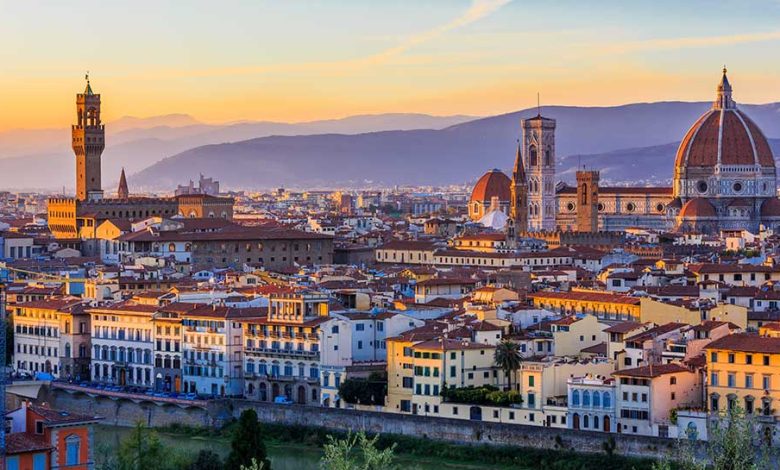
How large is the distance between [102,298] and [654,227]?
6681 centimetres

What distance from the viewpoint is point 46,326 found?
53.1m

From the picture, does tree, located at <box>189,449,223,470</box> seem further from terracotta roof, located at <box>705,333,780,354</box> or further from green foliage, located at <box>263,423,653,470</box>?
terracotta roof, located at <box>705,333,780,354</box>

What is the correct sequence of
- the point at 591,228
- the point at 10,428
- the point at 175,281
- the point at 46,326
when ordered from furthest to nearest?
the point at 591,228, the point at 175,281, the point at 46,326, the point at 10,428

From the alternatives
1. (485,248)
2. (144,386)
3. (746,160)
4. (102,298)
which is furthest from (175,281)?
(746,160)

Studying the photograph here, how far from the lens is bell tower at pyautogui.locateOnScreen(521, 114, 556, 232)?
120 meters

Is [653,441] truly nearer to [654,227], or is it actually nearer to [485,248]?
[485,248]

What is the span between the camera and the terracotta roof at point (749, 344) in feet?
126

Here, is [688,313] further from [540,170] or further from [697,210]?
[540,170]

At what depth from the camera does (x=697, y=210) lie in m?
112

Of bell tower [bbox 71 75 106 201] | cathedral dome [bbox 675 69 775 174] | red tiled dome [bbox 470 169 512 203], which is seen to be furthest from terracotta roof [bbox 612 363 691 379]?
red tiled dome [bbox 470 169 512 203]

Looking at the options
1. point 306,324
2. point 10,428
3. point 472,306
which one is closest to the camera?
point 10,428

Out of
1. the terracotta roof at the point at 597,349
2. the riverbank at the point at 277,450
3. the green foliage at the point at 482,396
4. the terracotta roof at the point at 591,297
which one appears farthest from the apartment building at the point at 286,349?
the terracotta roof at the point at 591,297

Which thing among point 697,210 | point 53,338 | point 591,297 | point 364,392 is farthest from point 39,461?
point 697,210

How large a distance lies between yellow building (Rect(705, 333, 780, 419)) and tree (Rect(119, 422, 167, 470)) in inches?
423
